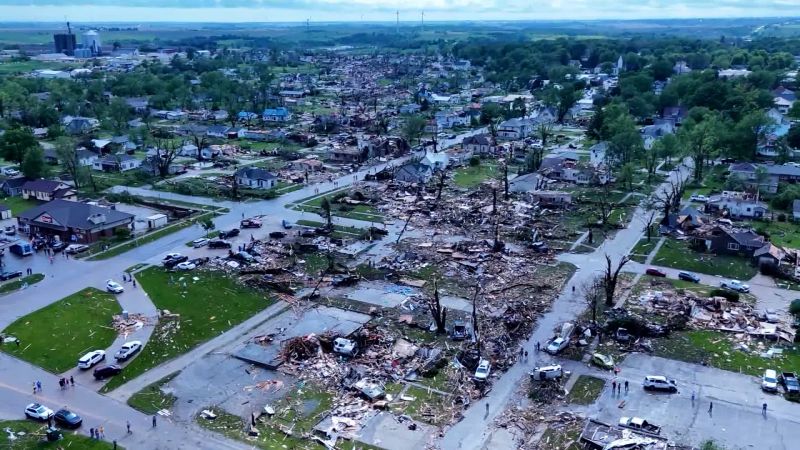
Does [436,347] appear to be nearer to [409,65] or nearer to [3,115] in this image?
[3,115]

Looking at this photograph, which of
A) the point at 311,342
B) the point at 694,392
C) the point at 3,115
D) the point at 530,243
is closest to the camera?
the point at 694,392

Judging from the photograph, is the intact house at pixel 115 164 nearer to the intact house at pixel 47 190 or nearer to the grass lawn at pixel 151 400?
the intact house at pixel 47 190

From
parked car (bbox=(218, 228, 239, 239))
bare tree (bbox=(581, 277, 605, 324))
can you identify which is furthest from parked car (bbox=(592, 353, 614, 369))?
parked car (bbox=(218, 228, 239, 239))

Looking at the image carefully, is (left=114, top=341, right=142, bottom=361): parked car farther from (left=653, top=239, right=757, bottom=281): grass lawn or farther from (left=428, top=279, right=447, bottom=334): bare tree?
(left=653, top=239, right=757, bottom=281): grass lawn

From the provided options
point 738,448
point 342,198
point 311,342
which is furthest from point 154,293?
point 738,448

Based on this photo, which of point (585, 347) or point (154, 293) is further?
point (154, 293)

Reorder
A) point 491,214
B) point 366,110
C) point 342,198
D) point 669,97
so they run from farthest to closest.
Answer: point 366,110 < point 669,97 < point 342,198 < point 491,214

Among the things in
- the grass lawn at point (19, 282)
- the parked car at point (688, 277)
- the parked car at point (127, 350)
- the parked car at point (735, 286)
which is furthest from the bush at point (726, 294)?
the grass lawn at point (19, 282)
